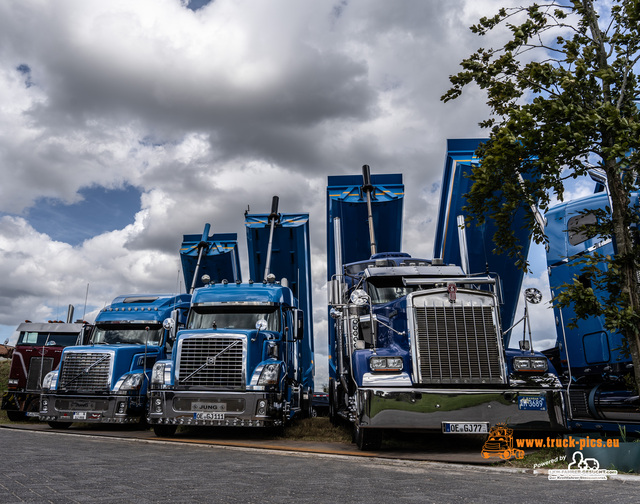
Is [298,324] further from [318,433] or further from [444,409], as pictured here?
[444,409]

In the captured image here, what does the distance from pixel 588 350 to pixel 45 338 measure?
42.2 ft

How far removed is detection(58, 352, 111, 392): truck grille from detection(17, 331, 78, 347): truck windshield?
3.56 metres

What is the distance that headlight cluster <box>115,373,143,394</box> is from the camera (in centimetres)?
1038

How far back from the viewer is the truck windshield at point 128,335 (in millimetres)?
11477

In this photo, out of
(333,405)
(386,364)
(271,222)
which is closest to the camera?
(386,364)

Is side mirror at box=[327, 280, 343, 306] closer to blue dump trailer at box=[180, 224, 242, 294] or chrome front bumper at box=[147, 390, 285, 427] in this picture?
chrome front bumper at box=[147, 390, 285, 427]

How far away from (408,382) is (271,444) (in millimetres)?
2722

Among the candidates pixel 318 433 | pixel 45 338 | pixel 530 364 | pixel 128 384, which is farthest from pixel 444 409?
pixel 45 338

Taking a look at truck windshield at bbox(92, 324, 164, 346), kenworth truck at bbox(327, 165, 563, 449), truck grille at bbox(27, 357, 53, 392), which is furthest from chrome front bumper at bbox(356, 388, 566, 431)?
truck grille at bbox(27, 357, 53, 392)

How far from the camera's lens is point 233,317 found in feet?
31.8

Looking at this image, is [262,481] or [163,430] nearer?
[262,481]

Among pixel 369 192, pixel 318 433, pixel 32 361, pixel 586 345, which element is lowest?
pixel 318 433

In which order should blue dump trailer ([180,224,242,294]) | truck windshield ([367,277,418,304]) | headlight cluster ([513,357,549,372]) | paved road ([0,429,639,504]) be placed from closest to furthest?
paved road ([0,429,639,504]), headlight cluster ([513,357,549,372]), truck windshield ([367,277,418,304]), blue dump trailer ([180,224,242,294])

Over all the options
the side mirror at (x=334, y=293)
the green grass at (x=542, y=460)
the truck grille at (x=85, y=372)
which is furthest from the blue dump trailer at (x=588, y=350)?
the truck grille at (x=85, y=372)
